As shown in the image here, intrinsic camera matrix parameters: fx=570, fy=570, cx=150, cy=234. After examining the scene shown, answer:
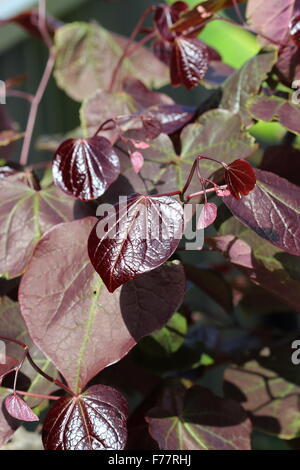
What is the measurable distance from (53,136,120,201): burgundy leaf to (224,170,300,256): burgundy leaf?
116mm

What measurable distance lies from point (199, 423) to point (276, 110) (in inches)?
13.6

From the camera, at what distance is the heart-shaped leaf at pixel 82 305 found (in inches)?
19.0

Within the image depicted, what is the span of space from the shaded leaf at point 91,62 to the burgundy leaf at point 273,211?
A: 1.69ft

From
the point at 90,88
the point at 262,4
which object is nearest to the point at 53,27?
the point at 90,88

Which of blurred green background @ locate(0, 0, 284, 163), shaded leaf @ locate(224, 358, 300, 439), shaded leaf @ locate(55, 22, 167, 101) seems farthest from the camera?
blurred green background @ locate(0, 0, 284, 163)

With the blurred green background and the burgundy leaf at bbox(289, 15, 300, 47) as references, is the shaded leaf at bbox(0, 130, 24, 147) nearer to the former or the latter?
the burgundy leaf at bbox(289, 15, 300, 47)

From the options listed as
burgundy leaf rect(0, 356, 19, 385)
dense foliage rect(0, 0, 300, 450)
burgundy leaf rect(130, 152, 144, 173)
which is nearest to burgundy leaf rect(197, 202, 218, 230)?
dense foliage rect(0, 0, 300, 450)

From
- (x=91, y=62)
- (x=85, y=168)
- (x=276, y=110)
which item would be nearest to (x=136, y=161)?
(x=85, y=168)

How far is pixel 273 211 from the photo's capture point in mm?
494

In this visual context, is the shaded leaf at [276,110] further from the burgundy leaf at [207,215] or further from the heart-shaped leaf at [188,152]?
the burgundy leaf at [207,215]

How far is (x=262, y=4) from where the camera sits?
632 mm

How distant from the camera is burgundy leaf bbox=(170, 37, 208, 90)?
0.63m

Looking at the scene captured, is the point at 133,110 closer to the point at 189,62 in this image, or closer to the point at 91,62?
the point at 189,62
